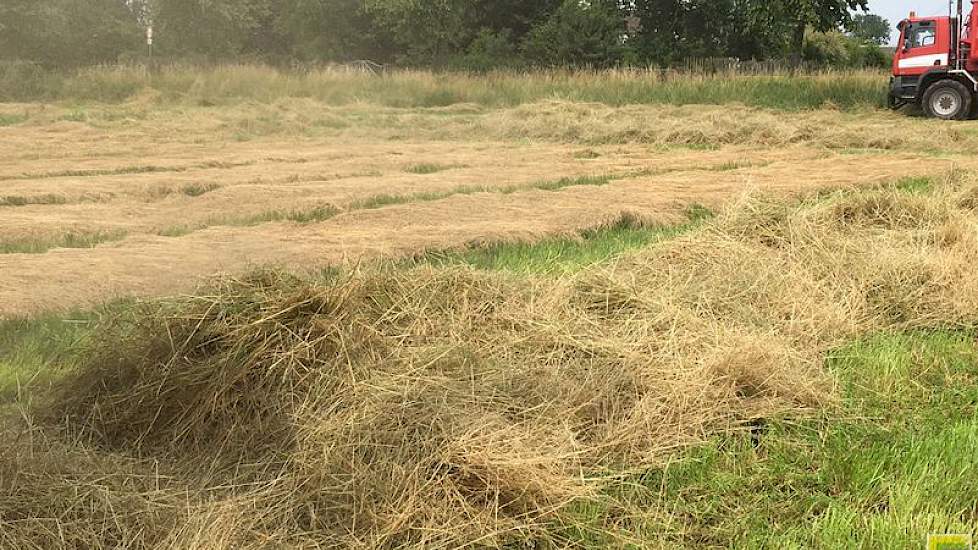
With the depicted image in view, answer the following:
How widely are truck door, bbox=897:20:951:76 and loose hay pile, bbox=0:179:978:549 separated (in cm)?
1677

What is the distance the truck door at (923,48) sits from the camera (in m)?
18.7

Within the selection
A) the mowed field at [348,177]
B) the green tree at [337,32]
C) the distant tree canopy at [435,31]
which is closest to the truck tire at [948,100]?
the mowed field at [348,177]

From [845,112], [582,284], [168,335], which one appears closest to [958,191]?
[582,284]

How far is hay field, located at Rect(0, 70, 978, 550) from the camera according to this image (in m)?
2.43

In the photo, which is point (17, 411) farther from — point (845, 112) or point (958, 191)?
point (845, 112)

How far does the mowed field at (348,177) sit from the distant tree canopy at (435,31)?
56.1 feet

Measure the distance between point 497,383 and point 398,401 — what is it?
39 cm

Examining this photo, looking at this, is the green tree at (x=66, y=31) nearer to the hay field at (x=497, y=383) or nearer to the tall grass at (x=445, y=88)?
the tall grass at (x=445, y=88)

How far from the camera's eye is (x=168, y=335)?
303 cm

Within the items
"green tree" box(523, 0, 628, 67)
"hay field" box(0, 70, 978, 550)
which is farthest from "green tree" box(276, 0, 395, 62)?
"hay field" box(0, 70, 978, 550)

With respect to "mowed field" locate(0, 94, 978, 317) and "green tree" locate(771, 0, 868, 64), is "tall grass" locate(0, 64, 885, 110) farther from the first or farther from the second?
"green tree" locate(771, 0, 868, 64)

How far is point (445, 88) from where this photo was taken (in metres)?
24.0

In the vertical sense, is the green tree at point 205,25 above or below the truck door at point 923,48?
above

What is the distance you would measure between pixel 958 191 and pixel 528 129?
941cm
